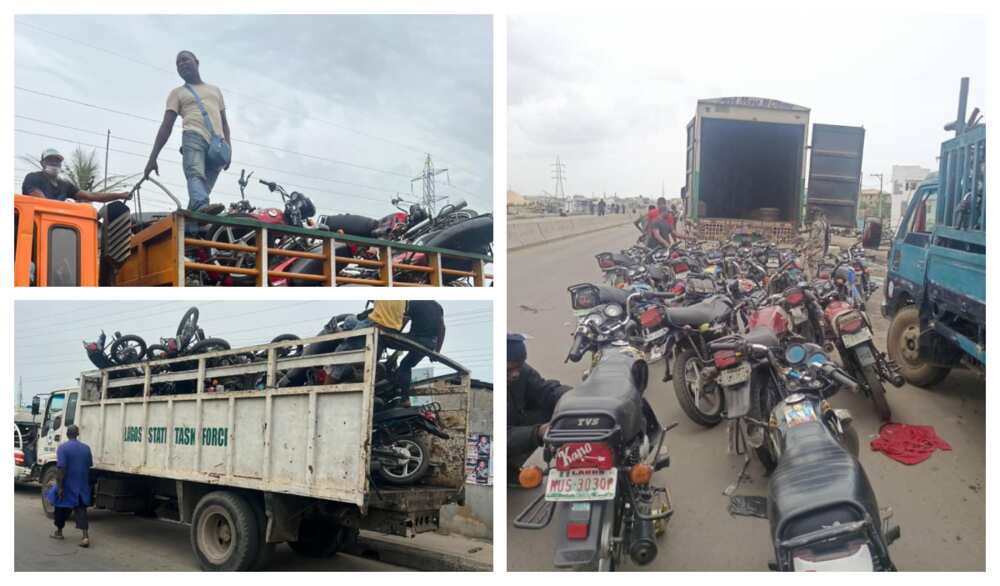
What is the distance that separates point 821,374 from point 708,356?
0.68 metres

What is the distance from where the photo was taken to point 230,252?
4434mm

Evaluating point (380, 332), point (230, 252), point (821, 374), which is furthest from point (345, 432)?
point (821, 374)

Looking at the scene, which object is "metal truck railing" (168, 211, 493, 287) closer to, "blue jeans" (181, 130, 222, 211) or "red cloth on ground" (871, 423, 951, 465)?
"blue jeans" (181, 130, 222, 211)

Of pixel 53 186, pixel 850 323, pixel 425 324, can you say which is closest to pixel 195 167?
pixel 53 186

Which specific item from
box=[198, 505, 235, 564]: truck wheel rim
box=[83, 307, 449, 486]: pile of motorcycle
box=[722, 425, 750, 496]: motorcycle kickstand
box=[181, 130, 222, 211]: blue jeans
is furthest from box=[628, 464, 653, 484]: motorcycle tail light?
box=[198, 505, 235, 564]: truck wheel rim

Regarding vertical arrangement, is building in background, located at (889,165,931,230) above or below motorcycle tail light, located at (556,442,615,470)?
above

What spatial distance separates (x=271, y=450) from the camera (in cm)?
465

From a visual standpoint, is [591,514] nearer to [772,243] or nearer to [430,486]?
[430,486]

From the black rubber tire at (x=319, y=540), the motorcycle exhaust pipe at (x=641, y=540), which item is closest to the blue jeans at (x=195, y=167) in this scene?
the black rubber tire at (x=319, y=540)

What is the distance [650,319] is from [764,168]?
64.1 inches

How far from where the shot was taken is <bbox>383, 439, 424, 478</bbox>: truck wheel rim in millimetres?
4914

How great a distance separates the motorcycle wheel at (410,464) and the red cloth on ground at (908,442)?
290 centimetres

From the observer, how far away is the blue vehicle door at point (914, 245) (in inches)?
176

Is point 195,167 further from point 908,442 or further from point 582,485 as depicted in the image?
point 908,442
